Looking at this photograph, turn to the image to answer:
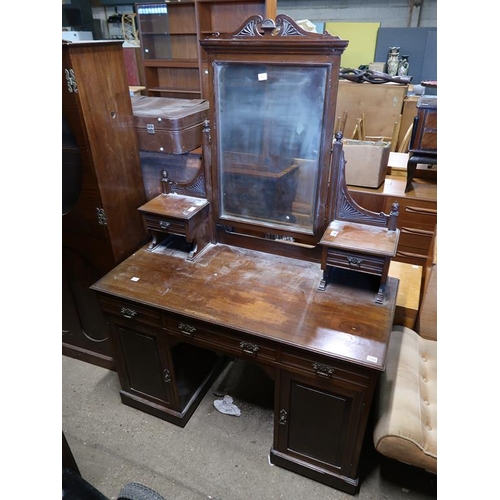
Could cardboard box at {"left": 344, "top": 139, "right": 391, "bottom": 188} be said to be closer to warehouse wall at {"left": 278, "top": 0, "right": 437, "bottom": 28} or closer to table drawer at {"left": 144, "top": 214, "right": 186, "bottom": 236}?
table drawer at {"left": 144, "top": 214, "right": 186, "bottom": 236}

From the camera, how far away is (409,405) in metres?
1.48

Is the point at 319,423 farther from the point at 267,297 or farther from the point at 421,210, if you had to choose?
the point at 421,210

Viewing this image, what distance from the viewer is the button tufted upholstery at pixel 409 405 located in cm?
137

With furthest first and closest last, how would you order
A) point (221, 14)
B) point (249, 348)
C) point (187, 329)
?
point (221, 14)
point (187, 329)
point (249, 348)

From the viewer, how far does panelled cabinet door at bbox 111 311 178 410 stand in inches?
66.0

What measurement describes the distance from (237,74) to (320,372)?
1220 mm

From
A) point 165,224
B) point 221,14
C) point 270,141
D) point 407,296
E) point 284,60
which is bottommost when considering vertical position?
point 407,296

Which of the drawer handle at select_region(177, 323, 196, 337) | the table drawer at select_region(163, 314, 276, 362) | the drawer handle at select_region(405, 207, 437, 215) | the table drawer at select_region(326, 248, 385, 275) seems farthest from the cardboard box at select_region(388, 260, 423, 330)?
the drawer handle at select_region(177, 323, 196, 337)

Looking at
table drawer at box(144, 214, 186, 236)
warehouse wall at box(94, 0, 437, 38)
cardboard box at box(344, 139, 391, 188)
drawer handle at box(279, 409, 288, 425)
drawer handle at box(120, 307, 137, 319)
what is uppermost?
warehouse wall at box(94, 0, 437, 38)

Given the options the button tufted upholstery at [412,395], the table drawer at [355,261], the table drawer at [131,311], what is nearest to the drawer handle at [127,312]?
the table drawer at [131,311]

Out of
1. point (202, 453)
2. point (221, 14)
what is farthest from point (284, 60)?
point (221, 14)

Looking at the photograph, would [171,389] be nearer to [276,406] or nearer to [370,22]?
[276,406]

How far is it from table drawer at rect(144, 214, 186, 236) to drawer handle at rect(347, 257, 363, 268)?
0.75 metres

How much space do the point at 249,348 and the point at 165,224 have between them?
2.33 ft
